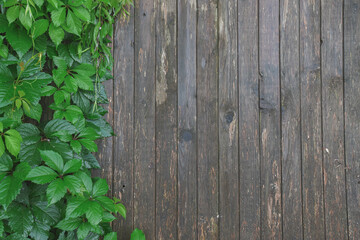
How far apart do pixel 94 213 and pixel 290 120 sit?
3.11ft

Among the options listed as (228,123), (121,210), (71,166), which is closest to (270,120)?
(228,123)

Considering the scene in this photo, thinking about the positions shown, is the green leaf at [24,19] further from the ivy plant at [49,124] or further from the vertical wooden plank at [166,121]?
A: the vertical wooden plank at [166,121]

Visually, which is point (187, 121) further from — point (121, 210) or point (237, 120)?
point (121, 210)

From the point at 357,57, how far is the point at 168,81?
2.94 feet

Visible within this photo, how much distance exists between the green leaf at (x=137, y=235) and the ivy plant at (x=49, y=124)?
0.29 feet

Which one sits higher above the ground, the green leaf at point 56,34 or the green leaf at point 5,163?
the green leaf at point 56,34

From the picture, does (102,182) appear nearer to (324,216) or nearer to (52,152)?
(52,152)

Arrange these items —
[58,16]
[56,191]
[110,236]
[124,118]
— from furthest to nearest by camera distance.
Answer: [124,118], [110,236], [58,16], [56,191]

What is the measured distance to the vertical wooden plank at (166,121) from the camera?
4.68ft

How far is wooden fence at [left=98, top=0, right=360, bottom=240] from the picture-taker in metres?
1.43

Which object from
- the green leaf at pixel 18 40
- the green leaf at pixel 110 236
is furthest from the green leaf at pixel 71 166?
the green leaf at pixel 18 40

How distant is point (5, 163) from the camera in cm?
111

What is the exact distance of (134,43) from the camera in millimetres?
1447

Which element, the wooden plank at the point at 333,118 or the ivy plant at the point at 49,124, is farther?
the wooden plank at the point at 333,118
